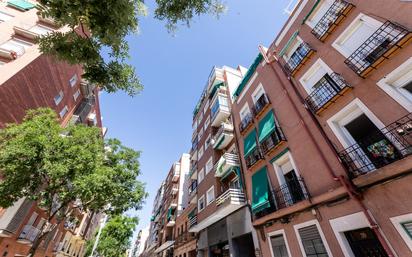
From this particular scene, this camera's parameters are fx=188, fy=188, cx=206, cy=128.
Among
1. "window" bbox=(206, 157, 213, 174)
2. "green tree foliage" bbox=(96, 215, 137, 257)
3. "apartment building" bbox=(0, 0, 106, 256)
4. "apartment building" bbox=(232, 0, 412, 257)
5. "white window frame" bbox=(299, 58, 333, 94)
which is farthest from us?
"green tree foliage" bbox=(96, 215, 137, 257)

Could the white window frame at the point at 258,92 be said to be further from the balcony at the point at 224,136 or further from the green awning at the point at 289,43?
the balcony at the point at 224,136

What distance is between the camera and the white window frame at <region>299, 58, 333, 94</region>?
8.99 m

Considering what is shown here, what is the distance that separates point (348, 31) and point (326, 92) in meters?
2.82

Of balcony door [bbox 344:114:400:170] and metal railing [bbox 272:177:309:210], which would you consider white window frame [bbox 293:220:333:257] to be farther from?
balcony door [bbox 344:114:400:170]

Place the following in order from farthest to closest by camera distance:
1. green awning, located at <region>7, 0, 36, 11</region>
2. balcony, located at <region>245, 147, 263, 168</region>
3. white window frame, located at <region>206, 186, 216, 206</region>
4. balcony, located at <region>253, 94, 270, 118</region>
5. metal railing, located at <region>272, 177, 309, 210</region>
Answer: green awning, located at <region>7, 0, 36, 11</region> < white window frame, located at <region>206, 186, 216, 206</region> < balcony, located at <region>253, 94, 270, 118</region> < balcony, located at <region>245, 147, 263, 168</region> < metal railing, located at <region>272, 177, 309, 210</region>

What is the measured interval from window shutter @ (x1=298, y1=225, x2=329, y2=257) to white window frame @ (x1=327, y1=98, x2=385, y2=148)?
11.8 feet

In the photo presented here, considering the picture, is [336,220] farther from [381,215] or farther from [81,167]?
[81,167]

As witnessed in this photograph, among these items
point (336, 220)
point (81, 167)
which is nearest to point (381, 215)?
point (336, 220)

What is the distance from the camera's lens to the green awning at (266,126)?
35.4 feet

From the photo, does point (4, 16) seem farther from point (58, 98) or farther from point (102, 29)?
point (102, 29)

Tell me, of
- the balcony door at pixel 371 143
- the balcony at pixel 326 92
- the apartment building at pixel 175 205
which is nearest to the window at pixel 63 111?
the apartment building at pixel 175 205

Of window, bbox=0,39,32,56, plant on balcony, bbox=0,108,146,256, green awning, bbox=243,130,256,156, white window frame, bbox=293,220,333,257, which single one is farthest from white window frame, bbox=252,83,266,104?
window, bbox=0,39,32,56

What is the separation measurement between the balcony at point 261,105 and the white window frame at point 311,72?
241 cm

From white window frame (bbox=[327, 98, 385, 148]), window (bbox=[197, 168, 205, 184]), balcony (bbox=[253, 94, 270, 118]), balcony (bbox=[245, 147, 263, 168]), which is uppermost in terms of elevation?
balcony (bbox=[253, 94, 270, 118])
